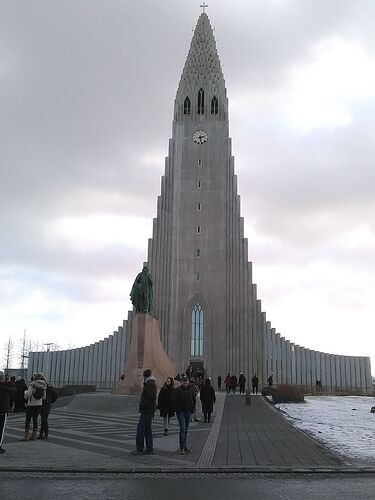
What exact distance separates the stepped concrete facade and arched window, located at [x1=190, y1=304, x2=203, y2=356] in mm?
98

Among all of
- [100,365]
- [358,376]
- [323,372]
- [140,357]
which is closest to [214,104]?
[100,365]

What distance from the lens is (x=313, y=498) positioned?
258 inches

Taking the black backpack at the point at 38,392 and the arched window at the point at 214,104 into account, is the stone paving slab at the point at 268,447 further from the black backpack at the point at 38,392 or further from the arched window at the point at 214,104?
the arched window at the point at 214,104

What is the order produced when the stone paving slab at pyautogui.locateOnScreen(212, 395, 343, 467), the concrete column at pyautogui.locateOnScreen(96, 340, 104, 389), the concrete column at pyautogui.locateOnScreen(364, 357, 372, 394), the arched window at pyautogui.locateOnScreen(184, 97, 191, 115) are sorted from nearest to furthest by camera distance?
1. the stone paving slab at pyautogui.locateOnScreen(212, 395, 343, 467)
2. the concrete column at pyautogui.locateOnScreen(96, 340, 104, 389)
3. the concrete column at pyautogui.locateOnScreen(364, 357, 372, 394)
4. the arched window at pyautogui.locateOnScreen(184, 97, 191, 115)

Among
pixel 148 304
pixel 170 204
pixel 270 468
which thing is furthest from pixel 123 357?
pixel 270 468

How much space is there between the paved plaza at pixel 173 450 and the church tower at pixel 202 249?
35.0 meters

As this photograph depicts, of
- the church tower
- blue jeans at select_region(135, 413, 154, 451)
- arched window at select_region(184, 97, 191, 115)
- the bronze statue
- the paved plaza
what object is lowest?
the paved plaza

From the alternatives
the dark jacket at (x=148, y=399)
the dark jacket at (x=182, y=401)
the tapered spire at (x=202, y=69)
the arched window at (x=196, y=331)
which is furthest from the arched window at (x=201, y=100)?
the dark jacket at (x=148, y=399)

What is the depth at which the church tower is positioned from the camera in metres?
52.6

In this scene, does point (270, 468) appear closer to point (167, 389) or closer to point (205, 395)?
point (167, 389)

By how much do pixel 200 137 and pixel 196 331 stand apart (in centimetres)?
2092

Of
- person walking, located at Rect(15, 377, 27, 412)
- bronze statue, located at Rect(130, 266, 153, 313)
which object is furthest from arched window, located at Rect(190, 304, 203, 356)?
person walking, located at Rect(15, 377, 27, 412)

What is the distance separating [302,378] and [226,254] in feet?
48.1

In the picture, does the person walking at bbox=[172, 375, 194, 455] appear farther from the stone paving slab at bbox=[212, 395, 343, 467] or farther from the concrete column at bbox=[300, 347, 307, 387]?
the concrete column at bbox=[300, 347, 307, 387]
